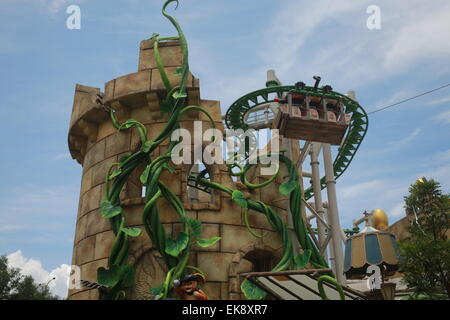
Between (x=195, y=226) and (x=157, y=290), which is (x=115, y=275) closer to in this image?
(x=157, y=290)

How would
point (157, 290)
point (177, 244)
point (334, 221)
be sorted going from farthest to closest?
point (334, 221), point (177, 244), point (157, 290)

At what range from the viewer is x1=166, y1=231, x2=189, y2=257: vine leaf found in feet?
34.6

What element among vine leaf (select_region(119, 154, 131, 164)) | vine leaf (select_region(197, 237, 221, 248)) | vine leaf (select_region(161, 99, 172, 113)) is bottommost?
vine leaf (select_region(197, 237, 221, 248))

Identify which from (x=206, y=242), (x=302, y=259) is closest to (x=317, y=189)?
(x=302, y=259)

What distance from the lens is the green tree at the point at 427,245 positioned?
27.5 ft

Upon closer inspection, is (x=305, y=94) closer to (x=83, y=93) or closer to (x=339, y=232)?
(x=339, y=232)

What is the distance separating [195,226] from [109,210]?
224cm

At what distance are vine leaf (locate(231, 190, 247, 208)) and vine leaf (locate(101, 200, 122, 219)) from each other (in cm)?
300

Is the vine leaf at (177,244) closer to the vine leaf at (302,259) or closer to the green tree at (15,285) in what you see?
the vine leaf at (302,259)

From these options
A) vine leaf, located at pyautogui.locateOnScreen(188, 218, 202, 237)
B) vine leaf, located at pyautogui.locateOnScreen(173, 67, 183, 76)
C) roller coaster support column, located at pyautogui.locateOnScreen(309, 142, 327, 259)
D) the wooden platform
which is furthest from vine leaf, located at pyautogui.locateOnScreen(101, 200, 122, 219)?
Result: roller coaster support column, located at pyautogui.locateOnScreen(309, 142, 327, 259)

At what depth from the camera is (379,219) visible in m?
23.3

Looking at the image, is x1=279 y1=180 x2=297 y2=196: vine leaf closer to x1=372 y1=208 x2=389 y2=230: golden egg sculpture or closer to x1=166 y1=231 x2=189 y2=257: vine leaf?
x1=166 y1=231 x2=189 y2=257: vine leaf
